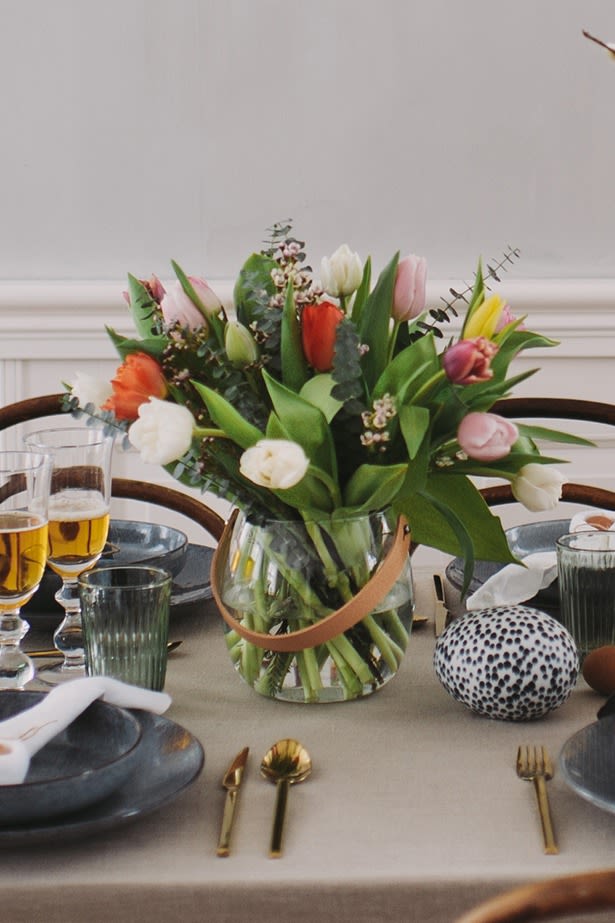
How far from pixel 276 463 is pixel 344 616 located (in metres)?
0.16

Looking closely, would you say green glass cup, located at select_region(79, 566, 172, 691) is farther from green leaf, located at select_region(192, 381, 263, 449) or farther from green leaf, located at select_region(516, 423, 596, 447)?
green leaf, located at select_region(516, 423, 596, 447)

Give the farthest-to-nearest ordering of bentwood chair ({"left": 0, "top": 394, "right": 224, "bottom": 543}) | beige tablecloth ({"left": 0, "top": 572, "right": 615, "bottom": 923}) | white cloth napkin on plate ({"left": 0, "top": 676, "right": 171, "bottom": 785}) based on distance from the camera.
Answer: bentwood chair ({"left": 0, "top": 394, "right": 224, "bottom": 543}) < white cloth napkin on plate ({"left": 0, "top": 676, "right": 171, "bottom": 785}) < beige tablecloth ({"left": 0, "top": 572, "right": 615, "bottom": 923})

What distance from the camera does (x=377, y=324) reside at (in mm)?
1038

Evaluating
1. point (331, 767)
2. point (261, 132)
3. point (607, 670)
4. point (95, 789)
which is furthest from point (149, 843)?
point (261, 132)

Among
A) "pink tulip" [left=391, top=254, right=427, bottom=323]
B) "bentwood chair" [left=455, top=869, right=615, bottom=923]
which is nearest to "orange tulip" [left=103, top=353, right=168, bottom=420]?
"pink tulip" [left=391, top=254, right=427, bottom=323]

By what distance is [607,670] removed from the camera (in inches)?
40.5

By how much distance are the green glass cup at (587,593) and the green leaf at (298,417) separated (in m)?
0.27

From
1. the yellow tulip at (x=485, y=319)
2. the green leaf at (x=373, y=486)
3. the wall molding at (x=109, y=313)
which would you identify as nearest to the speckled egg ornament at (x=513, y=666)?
the green leaf at (x=373, y=486)

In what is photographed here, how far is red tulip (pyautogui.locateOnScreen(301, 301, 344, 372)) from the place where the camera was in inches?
38.3

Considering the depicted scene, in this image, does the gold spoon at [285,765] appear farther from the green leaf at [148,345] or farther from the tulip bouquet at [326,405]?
the green leaf at [148,345]

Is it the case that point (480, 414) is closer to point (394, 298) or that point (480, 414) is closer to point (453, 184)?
point (394, 298)

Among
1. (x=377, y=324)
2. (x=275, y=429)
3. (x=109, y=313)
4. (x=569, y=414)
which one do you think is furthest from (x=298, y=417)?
(x=109, y=313)

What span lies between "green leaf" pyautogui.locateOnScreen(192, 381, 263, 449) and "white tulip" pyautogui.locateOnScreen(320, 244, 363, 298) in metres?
0.14

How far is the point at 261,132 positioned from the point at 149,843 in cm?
197
